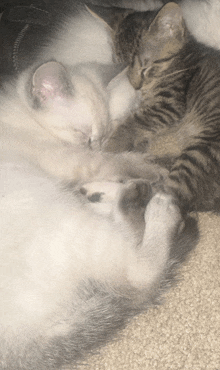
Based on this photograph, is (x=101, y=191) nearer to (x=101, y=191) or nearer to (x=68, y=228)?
(x=101, y=191)

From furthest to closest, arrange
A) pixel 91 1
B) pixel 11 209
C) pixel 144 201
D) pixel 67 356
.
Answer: pixel 91 1 < pixel 144 201 < pixel 11 209 < pixel 67 356

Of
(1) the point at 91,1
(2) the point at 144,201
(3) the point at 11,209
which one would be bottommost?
(3) the point at 11,209

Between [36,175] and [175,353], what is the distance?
0.85 metres

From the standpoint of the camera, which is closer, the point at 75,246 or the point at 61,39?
the point at 75,246

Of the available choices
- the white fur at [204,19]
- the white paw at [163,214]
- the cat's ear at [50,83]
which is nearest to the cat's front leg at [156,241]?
the white paw at [163,214]

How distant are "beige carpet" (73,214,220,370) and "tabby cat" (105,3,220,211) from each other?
0.34 metres

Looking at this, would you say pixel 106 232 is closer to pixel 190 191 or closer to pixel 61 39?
pixel 190 191

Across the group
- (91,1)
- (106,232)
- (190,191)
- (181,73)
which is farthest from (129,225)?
(91,1)

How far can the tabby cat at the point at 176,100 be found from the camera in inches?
62.8

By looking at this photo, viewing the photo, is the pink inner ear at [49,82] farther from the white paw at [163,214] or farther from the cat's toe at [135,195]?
the white paw at [163,214]

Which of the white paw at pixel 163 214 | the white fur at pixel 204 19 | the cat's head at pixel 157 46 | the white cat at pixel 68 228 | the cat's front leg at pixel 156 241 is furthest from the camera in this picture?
the white fur at pixel 204 19

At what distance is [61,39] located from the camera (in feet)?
6.16

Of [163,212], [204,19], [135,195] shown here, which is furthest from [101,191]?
[204,19]

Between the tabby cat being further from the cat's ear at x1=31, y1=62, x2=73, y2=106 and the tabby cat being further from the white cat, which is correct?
the cat's ear at x1=31, y1=62, x2=73, y2=106
